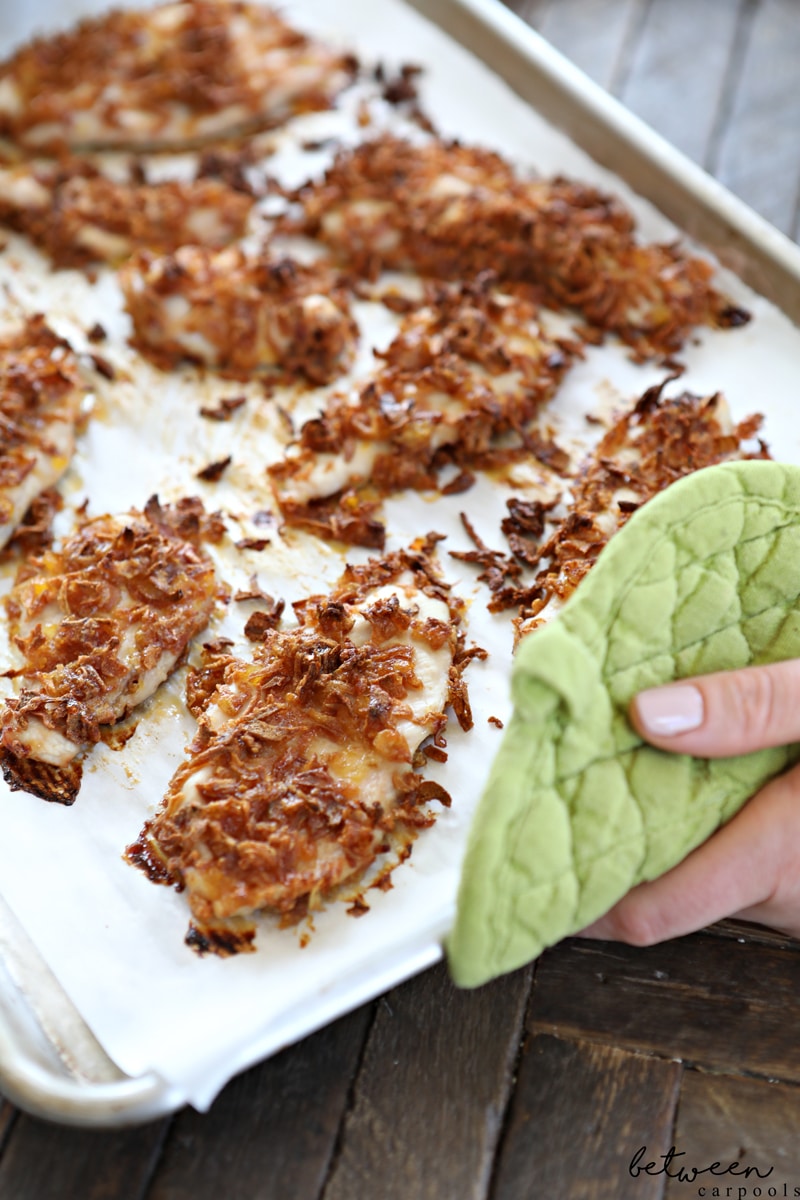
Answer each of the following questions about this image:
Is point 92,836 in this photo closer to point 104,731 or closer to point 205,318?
point 104,731

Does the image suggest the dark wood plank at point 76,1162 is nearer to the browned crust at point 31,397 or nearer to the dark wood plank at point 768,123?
the browned crust at point 31,397

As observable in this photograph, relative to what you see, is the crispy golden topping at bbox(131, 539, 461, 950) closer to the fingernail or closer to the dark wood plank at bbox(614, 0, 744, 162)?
the fingernail

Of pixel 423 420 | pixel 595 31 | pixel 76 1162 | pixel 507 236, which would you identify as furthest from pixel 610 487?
pixel 595 31

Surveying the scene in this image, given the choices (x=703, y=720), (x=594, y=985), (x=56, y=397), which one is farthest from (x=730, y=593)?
(x=56, y=397)

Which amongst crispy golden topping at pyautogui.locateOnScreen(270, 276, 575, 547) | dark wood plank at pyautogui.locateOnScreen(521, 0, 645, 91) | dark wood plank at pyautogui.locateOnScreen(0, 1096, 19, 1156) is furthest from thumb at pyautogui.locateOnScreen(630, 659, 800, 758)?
dark wood plank at pyautogui.locateOnScreen(521, 0, 645, 91)

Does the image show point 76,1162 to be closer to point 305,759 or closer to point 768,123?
point 305,759
